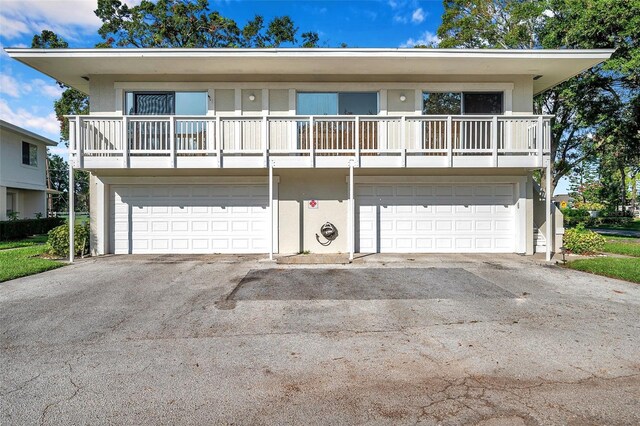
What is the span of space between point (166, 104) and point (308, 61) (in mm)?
4411

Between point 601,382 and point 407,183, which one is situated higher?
point 407,183

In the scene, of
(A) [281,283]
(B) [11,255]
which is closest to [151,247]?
(B) [11,255]

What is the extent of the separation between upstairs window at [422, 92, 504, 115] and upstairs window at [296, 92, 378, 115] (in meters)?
1.65

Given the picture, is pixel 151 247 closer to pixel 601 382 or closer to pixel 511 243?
pixel 601 382

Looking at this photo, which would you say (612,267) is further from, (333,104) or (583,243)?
(333,104)

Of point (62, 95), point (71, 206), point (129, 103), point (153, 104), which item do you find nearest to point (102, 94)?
point (129, 103)

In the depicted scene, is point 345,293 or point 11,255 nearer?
point 345,293

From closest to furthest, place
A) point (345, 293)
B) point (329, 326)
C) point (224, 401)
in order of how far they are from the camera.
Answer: point (224, 401), point (329, 326), point (345, 293)

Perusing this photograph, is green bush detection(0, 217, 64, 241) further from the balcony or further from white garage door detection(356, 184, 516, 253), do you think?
white garage door detection(356, 184, 516, 253)

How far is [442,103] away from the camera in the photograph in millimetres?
9719

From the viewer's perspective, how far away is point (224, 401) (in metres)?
2.70

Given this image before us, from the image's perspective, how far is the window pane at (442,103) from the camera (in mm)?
9703

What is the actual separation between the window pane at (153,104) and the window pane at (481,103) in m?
8.78

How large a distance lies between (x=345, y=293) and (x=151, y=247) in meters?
6.82
